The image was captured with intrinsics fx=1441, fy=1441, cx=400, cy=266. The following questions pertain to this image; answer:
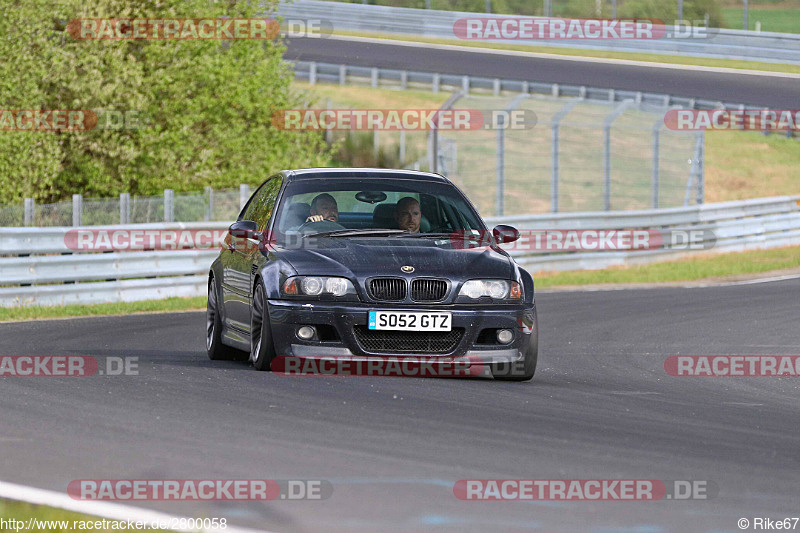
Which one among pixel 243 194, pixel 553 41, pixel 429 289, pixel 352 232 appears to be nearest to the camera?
pixel 429 289

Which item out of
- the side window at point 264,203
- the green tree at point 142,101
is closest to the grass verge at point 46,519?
the side window at point 264,203

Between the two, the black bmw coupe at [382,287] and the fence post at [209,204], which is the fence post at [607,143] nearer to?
the fence post at [209,204]

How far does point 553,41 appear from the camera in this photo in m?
46.3

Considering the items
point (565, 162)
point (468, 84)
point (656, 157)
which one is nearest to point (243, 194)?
point (656, 157)

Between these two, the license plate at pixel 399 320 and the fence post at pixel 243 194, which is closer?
the license plate at pixel 399 320

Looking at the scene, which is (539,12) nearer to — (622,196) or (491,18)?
(491,18)

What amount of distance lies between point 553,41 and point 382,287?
37799 mm

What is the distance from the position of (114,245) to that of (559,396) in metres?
11.1


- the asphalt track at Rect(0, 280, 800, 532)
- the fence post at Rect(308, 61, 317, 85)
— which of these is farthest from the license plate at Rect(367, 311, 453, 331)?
the fence post at Rect(308, 61, 317, 85)

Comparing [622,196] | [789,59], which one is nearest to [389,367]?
[622,196]

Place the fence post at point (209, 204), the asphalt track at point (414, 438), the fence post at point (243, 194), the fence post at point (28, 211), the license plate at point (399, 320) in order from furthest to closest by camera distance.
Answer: the fence post at point (243, 194), the fence post at point (209, 204), the fence post at point (28, 211), the license plate at point (399, 320), the asphalt track at point (414, 438)

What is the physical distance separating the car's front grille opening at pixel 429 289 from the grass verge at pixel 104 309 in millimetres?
8527

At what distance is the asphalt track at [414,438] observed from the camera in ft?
18.0

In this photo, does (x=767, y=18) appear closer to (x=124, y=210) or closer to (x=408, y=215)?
(x=124, y=210)
